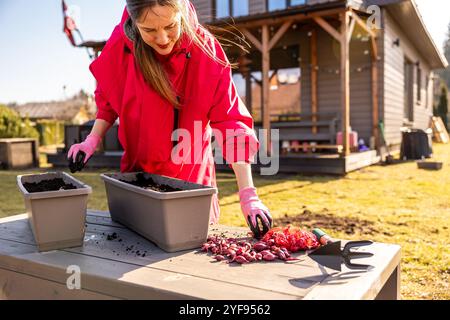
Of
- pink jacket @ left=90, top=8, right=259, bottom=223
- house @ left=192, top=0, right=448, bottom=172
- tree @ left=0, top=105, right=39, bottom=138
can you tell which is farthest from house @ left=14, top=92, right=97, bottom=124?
pink jacket @ left=90, top=8, right=259, bottom=223

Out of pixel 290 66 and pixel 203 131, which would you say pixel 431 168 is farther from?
pixel 203 131

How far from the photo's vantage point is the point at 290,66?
39.3ft

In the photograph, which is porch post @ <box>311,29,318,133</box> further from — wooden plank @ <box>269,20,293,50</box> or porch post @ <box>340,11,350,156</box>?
porch post @ <box>340,11,350,156</box>

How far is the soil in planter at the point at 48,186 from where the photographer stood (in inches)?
59.8

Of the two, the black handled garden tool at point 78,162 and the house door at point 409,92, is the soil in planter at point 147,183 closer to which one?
the black handled garden tool at point 78,162

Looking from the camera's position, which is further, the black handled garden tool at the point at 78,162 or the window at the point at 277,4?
the window at the point at 277,4

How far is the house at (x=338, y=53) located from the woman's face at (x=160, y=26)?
6.10 metres

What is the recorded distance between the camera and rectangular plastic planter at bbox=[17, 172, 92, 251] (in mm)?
1337

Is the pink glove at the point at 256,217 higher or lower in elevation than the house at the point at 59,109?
lower

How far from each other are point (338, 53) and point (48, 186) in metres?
9.30

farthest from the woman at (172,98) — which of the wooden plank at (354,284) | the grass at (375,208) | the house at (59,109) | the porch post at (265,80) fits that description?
the house at (59,109)

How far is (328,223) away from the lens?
3.86m

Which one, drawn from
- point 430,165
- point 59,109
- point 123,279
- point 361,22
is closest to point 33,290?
point 123,279

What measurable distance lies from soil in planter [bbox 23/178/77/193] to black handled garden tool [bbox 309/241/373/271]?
0.90 m
